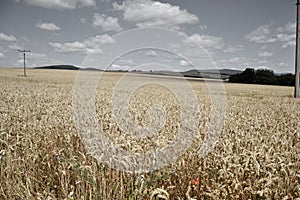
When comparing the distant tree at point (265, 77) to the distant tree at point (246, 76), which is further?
the distant tree at point (246, 76)

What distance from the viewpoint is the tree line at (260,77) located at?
64938 mm

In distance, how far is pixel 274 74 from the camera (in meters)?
70.1

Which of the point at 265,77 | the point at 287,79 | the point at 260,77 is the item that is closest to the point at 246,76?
the point at 260,77

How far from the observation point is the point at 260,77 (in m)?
68.8

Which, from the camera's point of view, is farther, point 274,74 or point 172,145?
point 274,74

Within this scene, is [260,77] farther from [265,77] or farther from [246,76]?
[246,76]

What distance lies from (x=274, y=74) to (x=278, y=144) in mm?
70883

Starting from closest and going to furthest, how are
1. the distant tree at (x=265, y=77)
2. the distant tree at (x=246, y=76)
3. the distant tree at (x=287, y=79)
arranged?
the distant tree at (x=287, y=79) → the distant tree at (x=265, y=77) → the distant tree at (x=246, y=76)

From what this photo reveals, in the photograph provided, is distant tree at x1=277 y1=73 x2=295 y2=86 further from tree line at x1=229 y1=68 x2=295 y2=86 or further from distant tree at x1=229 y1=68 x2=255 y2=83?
distant tree at x1=229 y1=68 x2=255 y2=83

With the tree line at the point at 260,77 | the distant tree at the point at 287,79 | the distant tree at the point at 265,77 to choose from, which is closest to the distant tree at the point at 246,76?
the tree line at the point at 260,77

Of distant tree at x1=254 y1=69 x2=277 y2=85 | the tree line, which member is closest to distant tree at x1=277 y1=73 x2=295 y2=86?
the tree line

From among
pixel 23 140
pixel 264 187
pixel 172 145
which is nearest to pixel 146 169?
pixel 172 145

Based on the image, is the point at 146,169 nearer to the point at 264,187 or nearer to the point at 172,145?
the point at 172,145

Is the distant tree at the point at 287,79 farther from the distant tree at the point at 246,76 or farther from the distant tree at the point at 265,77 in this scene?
the distant tree at the point at 246,76
